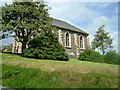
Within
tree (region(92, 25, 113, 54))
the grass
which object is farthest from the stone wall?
the grass

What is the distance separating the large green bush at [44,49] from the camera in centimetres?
1519

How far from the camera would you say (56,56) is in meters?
15.9

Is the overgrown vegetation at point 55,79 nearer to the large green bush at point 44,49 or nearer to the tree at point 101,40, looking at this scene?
the large green bush at point 44,49

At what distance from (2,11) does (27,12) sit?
10.3 feet

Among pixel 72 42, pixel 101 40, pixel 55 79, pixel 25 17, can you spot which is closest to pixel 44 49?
pixel 25 17

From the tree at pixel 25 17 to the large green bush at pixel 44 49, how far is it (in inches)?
42.7

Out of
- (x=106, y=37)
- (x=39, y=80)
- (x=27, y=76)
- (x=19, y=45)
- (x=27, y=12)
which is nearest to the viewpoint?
(x=39, y=80)

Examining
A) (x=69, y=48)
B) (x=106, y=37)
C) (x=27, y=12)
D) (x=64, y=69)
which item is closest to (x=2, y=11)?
(x=27, y=12)

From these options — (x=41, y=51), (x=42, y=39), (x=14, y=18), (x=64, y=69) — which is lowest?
(x=64, y=69)

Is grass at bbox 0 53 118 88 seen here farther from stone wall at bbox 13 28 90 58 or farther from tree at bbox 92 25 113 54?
tree at bbox 92 25 113 54

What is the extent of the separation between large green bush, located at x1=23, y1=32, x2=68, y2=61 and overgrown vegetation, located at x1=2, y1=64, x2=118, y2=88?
268 inches

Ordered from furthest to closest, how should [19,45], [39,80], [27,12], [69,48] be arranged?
[69,48], [19,45], [27,12], [39,80]

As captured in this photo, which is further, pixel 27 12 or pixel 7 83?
pixel 27 12

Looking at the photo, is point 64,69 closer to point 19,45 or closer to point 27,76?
point 27,76
